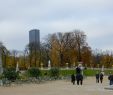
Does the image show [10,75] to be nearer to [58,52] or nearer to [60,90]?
[60,90]

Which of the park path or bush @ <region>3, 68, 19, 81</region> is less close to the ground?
bush @ <region>3, 68, 19, 81</region>

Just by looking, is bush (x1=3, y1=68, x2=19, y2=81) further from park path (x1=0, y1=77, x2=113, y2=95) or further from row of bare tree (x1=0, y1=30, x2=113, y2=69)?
row of bare tree (x1=0, y1=30, x2=113, y2=69)

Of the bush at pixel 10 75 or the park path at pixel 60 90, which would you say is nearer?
the park path at pixel 60 90

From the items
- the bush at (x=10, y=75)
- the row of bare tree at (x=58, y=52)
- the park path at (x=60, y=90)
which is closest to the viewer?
the park path at (x=60, y=90)

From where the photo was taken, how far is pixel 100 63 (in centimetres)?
12175

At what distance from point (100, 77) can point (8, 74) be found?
12312 mm

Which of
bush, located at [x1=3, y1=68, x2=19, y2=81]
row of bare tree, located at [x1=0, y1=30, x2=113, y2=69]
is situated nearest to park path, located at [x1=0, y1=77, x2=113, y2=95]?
bush, located at [x1=3, y1=68, x2=19, y2=81]

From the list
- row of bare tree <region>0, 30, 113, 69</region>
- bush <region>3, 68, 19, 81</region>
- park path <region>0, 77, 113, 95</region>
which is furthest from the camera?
row of bare tree <region>0, 30, 113, 69</region>

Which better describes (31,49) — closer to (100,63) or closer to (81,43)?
(81,43)

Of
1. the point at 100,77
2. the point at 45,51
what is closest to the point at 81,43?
the point at 45,51

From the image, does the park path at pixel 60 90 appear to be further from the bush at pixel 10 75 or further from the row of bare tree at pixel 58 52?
the row of bare tree at pixel 58 52

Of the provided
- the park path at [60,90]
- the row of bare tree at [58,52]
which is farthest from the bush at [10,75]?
the row of bare tree at [58,52]

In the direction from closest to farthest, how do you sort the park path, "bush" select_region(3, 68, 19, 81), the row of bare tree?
the park path < "bush" select_region(3, 68, 19, 81) < the row of bare tree

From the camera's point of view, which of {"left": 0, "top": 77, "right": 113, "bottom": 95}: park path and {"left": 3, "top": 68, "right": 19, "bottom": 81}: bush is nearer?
{"left": 0, "top": 77, "right": 113, "bottom": 95}: park path
